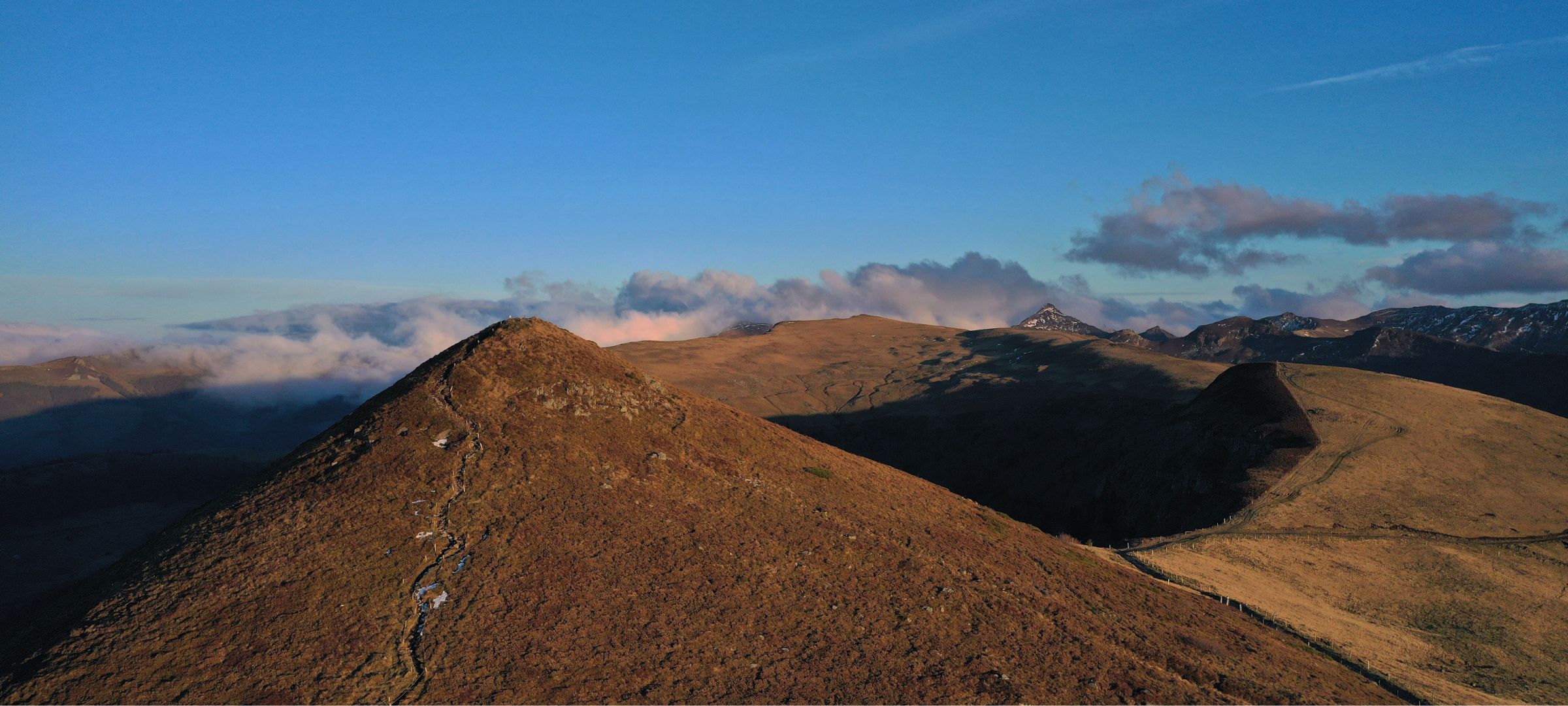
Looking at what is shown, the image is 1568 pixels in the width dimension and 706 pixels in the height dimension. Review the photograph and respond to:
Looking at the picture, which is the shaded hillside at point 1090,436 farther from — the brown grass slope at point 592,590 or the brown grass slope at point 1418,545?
the brown grass slope at point 592,590

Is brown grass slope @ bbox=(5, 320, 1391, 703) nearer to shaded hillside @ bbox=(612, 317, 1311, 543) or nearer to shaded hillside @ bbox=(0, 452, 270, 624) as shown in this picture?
shaded hillside @ bbox=(0, 452, 270, 624)

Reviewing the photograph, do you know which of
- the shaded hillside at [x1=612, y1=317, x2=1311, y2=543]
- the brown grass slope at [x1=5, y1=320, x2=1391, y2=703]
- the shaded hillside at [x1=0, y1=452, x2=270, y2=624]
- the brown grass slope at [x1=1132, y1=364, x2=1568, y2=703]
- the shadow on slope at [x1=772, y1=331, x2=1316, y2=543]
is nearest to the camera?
the brown grass slope at [x1=5, y1=320, x2=1391, y2=703]

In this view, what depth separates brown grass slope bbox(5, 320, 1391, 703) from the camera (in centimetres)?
2362

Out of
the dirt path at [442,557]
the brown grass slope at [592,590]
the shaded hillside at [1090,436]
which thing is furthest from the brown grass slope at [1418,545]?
the dirt path at [442,557]

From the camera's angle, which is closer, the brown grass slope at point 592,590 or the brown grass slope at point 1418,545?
the brown grass slope at point 592,590

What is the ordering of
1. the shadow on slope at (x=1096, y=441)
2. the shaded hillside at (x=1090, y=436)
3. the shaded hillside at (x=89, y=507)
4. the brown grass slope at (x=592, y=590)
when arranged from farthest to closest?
the shaded hillside at (x=1090, y=436) → the shadow on slope at (x=1096, y=441) → the shaded hillside at (x=89, y=507) → the brown grass slope at (x=592, y=590)

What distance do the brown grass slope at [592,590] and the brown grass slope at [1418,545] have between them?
34.6 feet

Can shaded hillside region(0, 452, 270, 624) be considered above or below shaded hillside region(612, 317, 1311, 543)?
below

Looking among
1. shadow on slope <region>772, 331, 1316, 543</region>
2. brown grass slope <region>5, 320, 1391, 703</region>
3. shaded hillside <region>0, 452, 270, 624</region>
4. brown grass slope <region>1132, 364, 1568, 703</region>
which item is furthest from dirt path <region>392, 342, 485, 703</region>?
shadow on slope <region>772, 331, 1316, 543</region>

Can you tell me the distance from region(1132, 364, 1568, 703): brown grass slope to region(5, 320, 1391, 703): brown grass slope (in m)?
10.5

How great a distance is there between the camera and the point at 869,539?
113ft

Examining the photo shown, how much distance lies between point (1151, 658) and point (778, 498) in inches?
632

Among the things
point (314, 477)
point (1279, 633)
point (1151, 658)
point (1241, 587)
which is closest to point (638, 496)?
point (314, 477)

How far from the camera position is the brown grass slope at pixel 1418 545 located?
1625 inches
